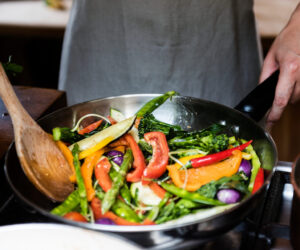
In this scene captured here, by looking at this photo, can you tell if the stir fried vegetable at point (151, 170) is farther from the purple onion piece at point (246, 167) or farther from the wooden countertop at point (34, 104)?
the wooden countertop at point (34, 104)

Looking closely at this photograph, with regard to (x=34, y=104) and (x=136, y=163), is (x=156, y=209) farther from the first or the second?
(x=34, y=104)

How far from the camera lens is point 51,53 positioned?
336cm

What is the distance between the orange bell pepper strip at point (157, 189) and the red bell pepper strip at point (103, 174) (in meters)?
0.10

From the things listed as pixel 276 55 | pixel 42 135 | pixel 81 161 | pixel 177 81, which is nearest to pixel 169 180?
pixel 81 161

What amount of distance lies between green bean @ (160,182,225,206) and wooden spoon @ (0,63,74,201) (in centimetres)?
24

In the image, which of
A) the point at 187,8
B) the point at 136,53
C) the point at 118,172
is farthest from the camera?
the point at 136,53

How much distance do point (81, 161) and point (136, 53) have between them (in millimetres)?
868

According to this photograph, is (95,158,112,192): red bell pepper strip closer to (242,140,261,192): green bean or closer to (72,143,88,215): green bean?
(72,143,88,215): green bean

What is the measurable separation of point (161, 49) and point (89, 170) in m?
0.94

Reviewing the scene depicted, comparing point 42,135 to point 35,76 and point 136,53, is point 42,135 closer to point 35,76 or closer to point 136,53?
point 136,53

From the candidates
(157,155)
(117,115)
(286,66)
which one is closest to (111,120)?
(117,115)

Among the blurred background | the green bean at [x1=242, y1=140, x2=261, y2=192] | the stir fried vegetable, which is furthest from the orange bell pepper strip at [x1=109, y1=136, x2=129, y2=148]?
the blurred background

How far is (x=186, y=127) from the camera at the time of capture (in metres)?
1.13

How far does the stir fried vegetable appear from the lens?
78 cm
